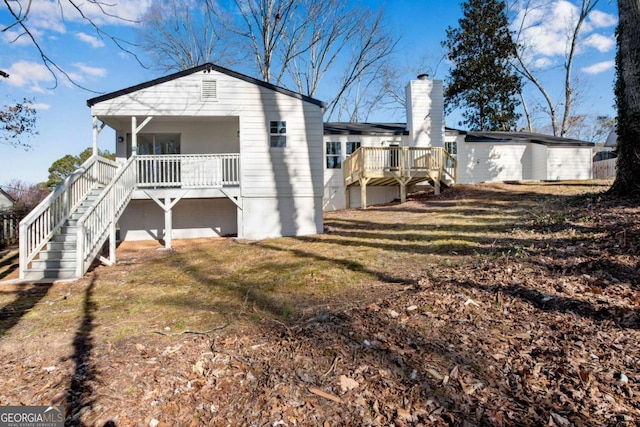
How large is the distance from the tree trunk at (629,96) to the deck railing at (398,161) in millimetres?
7354

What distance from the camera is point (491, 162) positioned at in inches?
763

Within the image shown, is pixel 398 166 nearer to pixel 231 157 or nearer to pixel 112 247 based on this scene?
pixel 231 157

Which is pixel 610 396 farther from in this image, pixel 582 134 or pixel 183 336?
pixel 582 134

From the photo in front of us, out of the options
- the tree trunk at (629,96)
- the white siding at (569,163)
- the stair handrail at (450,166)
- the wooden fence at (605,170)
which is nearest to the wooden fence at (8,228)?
the stair handrail at (450,166)

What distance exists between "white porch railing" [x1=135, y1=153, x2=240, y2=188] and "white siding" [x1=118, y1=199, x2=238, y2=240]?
133 centimetres

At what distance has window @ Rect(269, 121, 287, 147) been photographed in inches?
441

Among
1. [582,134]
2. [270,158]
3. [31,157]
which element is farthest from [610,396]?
[582,134]

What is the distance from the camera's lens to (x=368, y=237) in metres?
9.26

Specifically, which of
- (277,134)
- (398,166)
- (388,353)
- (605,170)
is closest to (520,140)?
(605,170)

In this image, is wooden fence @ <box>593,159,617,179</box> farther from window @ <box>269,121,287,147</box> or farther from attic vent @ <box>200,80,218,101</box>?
attic vent @ <box>200,80,218,101</box>

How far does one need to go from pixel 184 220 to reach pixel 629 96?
1282 cm

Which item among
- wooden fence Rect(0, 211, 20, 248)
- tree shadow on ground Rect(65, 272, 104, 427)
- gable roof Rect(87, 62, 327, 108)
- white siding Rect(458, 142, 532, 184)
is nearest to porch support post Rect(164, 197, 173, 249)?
gable roof Rect(87, 62, 327, 108)

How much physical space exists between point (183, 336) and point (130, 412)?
4.15ft

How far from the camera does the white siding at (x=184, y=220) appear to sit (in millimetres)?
12008
